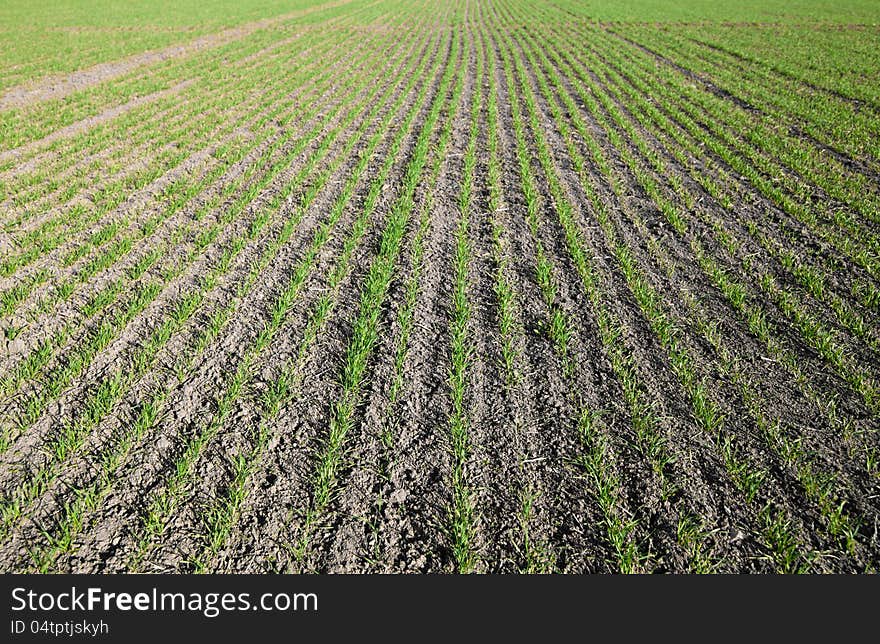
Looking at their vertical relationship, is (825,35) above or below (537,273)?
above

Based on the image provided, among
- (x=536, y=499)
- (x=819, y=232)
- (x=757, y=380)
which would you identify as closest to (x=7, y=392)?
(x=536, y=499)

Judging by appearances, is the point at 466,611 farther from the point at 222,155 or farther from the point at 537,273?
the point at 222,155

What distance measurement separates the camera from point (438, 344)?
197 inches

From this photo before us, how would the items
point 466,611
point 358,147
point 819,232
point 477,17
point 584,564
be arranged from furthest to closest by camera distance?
point 477,17 < point 358,147 < point 819,232 < point 584,564 < point 466,611

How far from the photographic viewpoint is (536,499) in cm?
349

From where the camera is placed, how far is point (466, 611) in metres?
2.86

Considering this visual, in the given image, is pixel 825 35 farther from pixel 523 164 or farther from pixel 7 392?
pixel 7 392

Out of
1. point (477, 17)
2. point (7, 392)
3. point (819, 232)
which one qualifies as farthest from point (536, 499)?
point (477, 17)

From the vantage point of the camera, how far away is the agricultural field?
10.7ft

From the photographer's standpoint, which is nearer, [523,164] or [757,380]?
[757,380]

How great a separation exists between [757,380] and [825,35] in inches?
1302

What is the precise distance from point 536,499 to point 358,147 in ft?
30.0

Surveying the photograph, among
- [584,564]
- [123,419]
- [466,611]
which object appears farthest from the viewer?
[123,419]

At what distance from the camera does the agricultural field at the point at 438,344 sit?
328cm
